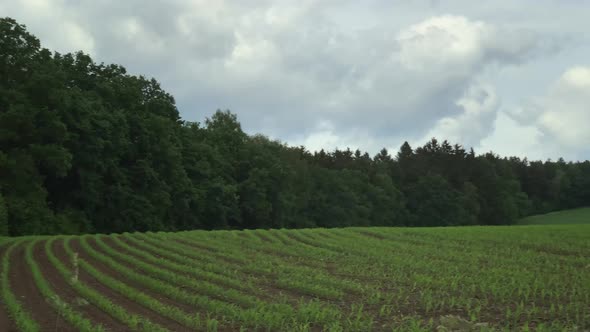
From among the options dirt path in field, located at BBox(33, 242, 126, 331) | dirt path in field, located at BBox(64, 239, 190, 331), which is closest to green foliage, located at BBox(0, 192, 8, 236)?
dirt path in field, located at BBox(64, 239, 190, 331)

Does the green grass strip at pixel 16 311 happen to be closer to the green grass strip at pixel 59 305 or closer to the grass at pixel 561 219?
the green grass strip at pixel 59 305

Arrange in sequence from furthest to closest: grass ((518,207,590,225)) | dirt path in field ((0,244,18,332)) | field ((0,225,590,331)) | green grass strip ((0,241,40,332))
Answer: grass ((518,207,590,225))
field ((0,225,590,331))
dirt path in field ((0,244,18,332))
green grass strip ((0,241,40,332))

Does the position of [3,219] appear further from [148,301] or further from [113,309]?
[113,309]

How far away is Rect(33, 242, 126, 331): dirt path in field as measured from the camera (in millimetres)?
13789

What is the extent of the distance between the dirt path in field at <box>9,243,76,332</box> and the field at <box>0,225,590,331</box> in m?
0.04

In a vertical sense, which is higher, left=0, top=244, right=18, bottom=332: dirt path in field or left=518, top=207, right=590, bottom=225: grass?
left=518, top=207, right=590, bottom=225: grass

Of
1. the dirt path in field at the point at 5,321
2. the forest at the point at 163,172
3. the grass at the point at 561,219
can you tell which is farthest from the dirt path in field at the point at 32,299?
the grass at the point at 561,219

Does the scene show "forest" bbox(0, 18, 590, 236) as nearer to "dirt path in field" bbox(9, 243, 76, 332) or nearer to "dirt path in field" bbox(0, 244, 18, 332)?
"dirt path in field" bbox(9, 243, 76, 332)

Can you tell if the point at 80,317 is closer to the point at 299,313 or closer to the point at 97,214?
the point at 299,313

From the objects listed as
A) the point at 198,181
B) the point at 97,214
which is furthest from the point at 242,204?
the point at 97,214

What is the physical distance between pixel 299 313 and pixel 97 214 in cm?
4533

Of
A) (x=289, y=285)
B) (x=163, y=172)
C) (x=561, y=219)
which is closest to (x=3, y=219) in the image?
(x=163, y=172)

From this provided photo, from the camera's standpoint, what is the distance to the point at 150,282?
737 inches

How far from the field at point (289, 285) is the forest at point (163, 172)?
51.0ft
